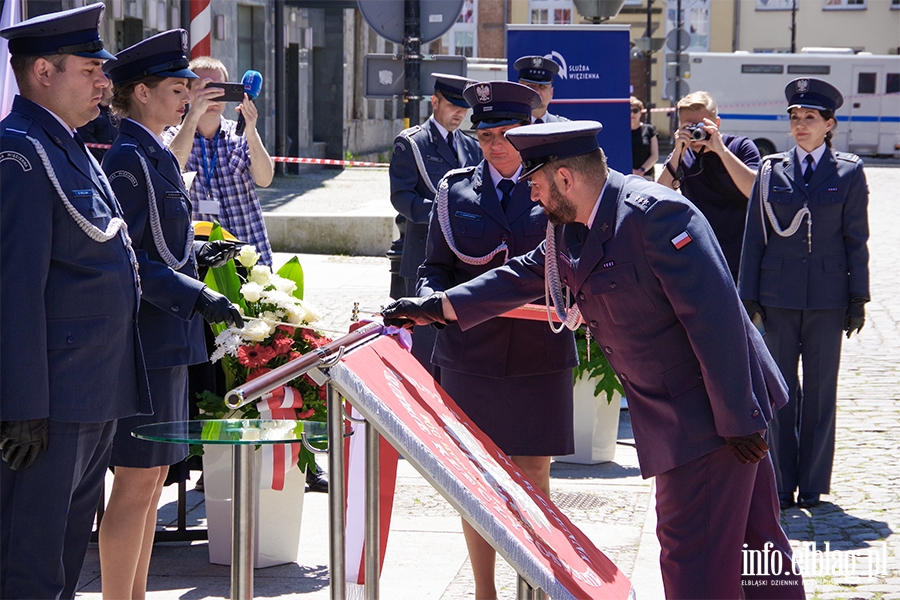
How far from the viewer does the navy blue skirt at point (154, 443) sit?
3873 mm

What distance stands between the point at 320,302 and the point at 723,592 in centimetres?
792

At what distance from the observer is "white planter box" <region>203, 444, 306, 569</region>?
192 inches

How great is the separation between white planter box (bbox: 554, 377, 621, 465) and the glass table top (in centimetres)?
373

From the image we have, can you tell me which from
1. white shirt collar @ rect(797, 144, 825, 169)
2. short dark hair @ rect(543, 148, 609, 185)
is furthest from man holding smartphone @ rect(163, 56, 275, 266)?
short dark hair @ rect(543, 148, 609, 185)

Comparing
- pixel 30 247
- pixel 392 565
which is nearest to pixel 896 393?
pixel 392 565

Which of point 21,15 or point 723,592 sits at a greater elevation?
point 21,15

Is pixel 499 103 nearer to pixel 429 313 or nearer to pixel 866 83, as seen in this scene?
pixel 429 313

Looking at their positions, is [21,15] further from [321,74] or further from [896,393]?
[321,74]

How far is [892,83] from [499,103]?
113ft

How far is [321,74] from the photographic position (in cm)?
3109

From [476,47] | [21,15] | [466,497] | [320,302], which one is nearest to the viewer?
[466,497]

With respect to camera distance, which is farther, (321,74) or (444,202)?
(321,74)

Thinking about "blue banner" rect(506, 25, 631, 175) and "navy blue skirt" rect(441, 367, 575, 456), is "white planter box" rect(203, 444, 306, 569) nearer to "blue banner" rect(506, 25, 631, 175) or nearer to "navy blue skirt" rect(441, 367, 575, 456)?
"navy blue skirt" rect(441, 367, 575, 456)

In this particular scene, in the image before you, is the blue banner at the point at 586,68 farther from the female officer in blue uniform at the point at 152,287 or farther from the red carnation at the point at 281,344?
the female officer in blue uniform at the point at 152,287
